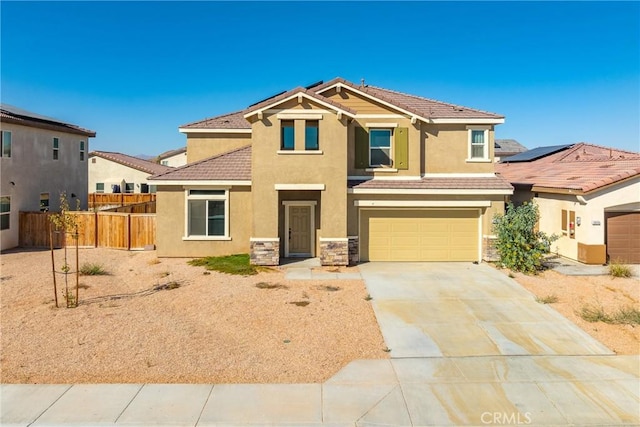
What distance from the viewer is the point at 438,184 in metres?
16.8

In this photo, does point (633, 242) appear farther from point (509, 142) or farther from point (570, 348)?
point (509, 142)

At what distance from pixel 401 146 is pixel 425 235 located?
3784mm

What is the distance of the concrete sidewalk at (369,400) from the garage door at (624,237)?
9.99 meters

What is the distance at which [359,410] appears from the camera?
6395 mm

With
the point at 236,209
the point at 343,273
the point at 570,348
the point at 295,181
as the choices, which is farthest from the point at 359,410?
the point at 236,209

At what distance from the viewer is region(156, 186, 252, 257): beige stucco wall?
17.0 metres

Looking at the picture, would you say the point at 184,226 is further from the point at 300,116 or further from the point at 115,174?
the point at 115,174

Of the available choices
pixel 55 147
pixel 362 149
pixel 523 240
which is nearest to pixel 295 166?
pixel 362 149

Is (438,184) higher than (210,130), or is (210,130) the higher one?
(210,130)

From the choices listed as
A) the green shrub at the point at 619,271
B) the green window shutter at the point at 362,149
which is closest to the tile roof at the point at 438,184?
the green window shutter at the point at 362,149

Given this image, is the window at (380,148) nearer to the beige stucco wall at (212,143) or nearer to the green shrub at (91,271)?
the beige stucco wall at (212,143)

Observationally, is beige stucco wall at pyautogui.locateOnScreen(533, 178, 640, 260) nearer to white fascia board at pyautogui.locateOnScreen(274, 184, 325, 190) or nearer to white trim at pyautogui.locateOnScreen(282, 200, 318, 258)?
white fascia board at pyautogui.locateOnScreen(274, 184, 325, 190)

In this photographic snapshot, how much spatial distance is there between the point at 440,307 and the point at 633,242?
10152mm

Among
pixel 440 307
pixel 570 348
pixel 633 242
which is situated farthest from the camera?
pixel 633 242
